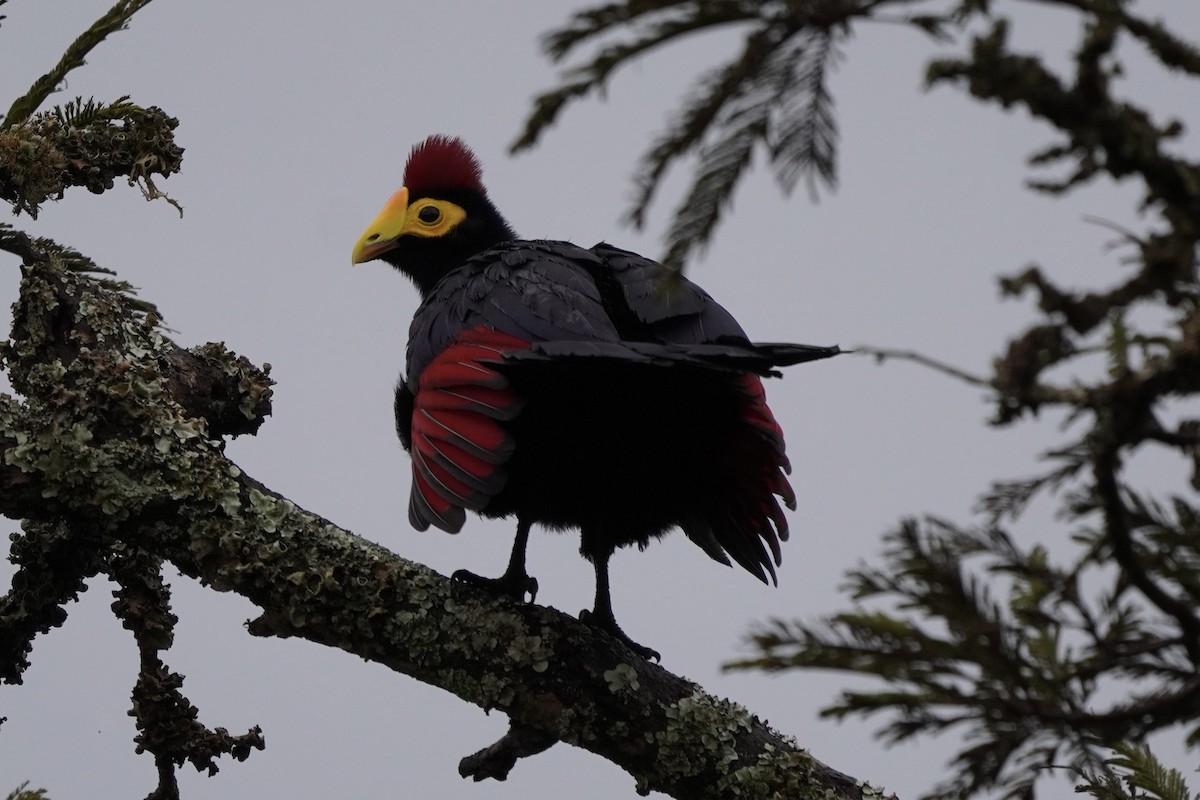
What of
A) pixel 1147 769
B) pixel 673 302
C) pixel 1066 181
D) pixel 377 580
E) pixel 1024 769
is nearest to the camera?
pixel 1066 181

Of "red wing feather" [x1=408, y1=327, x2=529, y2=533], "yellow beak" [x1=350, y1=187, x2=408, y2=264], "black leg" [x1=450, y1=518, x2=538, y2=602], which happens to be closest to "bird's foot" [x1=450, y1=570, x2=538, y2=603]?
"black leg" [x1=450, y1=518, x2=538, y2=602]

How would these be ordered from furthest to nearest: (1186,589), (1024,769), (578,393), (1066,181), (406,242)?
1. (406,242)
2. (578,393)
3. (1186,589)
4. (1024,769)
5. (1066,181)

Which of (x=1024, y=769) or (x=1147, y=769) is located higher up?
(x=1147, y=769)

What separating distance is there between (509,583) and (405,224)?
6.42 ft

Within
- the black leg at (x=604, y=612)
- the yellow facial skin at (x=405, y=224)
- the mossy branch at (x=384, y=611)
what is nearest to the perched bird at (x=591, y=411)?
the black leg at (x=604, y=612)

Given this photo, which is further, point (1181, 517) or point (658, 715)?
point (658, 715)

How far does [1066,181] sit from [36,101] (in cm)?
325

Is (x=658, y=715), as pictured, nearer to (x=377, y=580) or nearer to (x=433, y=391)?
(x=377, y=580)

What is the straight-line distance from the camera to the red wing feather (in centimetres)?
312

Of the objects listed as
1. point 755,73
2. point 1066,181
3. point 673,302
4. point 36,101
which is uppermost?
point 36,101

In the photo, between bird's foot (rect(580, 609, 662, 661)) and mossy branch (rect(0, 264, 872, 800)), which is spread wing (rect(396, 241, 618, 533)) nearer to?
mossy branch (rect(0, 264, 872, 800))

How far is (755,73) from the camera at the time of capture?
4.62 ft

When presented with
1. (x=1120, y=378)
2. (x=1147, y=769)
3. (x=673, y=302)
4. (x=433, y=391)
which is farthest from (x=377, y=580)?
(x=1120, y=378)

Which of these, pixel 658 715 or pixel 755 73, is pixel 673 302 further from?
pixel 755 73
